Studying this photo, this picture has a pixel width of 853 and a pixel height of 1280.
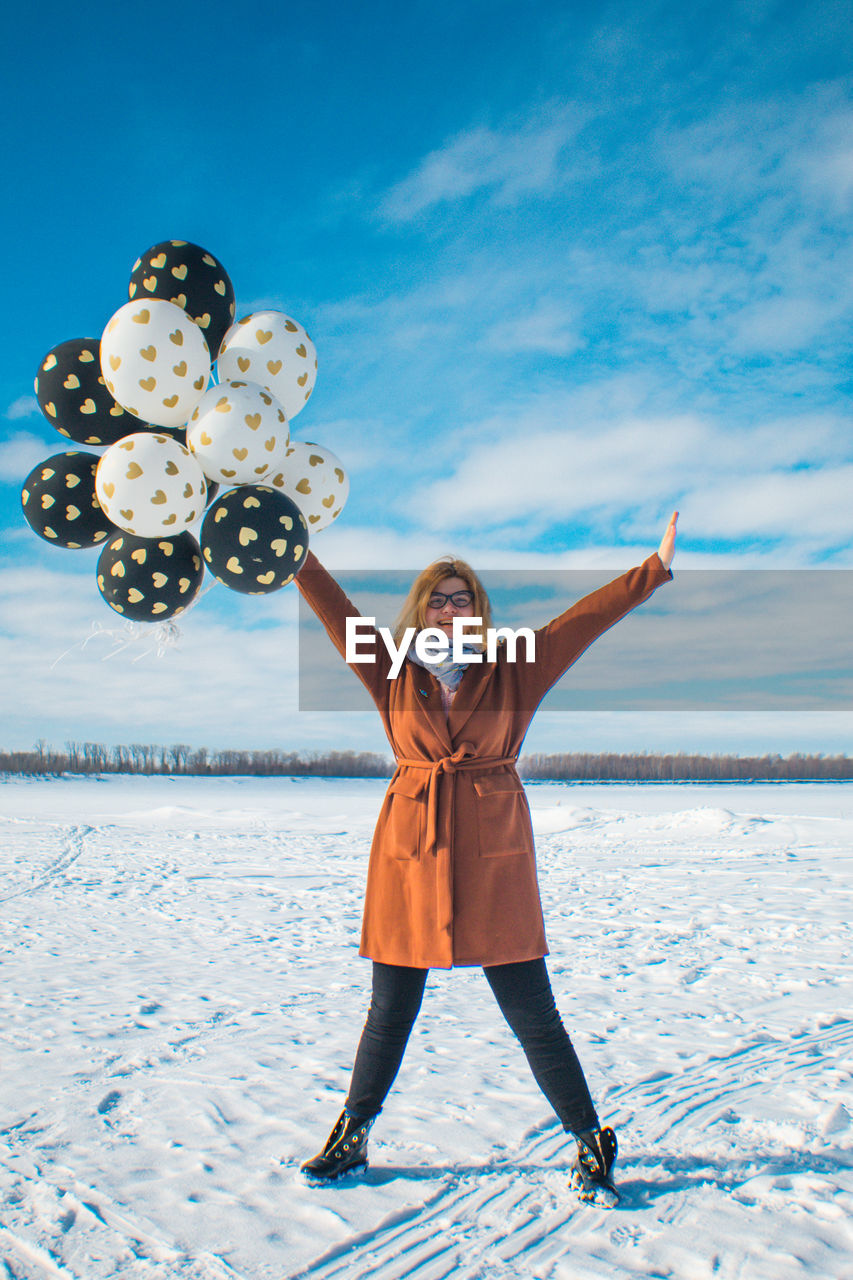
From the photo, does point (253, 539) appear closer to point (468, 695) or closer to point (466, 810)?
point (468, 695)

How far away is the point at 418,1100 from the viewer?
2975 millimetres

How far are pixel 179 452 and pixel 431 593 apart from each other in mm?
853

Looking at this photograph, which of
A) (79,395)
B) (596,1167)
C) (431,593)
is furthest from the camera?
(79,395)

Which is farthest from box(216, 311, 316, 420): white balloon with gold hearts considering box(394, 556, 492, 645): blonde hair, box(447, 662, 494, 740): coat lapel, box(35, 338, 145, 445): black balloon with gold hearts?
box(447, 662, 494, 740): coat lapel

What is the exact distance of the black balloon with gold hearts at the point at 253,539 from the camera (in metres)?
2.34

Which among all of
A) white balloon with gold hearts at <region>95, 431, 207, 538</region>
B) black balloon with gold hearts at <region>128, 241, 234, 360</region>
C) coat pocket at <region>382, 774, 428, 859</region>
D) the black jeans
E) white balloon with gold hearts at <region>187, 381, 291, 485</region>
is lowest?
the black jeans

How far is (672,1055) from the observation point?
3420mm

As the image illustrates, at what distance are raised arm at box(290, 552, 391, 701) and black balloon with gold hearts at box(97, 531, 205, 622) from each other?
0.35m

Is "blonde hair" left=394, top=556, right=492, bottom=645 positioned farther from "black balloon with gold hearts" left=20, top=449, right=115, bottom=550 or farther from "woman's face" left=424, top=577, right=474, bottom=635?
"black balloon with gold hearts" left=20, top=449, right=115, bottom=550

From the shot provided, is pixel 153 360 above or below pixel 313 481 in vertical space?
above

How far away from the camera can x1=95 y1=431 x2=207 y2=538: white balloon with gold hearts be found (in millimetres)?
2348

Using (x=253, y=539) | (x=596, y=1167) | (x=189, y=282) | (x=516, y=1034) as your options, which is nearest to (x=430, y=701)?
(x=253, y=539)

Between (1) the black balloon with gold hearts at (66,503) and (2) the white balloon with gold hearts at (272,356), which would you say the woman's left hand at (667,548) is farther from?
(1) the black balloon with gold hearts at (66,503)

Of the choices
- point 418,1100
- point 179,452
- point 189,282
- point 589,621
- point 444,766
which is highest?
point 189,282
